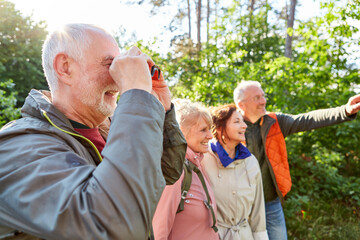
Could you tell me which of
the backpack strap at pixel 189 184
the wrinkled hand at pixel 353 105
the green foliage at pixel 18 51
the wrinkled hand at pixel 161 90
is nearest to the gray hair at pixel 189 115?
the backpack strap at pixel 189 184

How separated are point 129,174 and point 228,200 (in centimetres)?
205

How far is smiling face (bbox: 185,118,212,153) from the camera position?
277 centimetres

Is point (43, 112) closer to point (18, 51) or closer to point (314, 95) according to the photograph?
point (314, 95)

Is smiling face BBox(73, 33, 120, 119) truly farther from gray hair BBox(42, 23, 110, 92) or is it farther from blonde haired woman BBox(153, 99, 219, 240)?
blonde haired woman BBox(153, 99, 219, 240)

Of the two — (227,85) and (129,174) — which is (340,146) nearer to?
(227,85)

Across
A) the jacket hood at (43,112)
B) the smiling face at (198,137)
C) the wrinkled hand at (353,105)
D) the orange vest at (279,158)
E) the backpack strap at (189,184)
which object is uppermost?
the jacket hood at (43,112)

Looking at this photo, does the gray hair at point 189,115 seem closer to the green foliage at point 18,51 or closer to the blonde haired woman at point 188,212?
the blonde haired woman at point 188,212

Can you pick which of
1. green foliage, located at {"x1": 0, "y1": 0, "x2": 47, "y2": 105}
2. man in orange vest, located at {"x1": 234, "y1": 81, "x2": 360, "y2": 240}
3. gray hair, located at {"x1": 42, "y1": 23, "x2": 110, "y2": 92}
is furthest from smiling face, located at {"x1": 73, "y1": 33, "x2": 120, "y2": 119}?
A: green foliage, located at {"x1": 0, "y1": 0, "x2": 47, "y2": 105}

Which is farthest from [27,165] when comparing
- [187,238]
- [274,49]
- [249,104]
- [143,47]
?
[274,49]

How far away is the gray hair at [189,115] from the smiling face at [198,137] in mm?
40

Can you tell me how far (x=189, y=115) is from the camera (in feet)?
9.44

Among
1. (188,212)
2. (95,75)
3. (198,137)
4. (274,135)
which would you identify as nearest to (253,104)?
(274,135)

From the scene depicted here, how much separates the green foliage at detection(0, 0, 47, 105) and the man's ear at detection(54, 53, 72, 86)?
13.8 meters

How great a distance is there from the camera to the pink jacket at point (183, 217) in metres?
2.06
